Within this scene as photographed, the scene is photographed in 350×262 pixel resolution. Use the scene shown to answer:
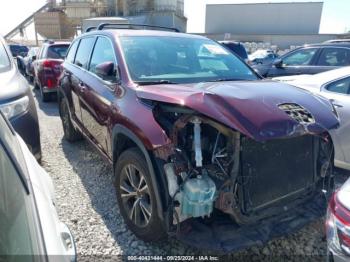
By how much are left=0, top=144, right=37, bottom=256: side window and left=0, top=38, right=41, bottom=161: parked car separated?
5.46 feet

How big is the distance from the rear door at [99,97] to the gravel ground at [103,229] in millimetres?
566

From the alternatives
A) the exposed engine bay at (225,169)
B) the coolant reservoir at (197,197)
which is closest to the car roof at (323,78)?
the exposed engine bay at (225,169)

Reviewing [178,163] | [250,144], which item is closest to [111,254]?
[178,163]

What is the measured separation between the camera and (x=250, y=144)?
2340 millimetres

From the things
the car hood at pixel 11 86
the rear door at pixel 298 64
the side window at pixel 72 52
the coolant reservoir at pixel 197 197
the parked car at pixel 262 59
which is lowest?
the parked car at pixel 262 59

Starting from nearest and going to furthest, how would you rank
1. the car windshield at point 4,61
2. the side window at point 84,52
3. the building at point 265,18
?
1. the car windshield at point 4,61
2. the side window at point 84,52
3. the building at point 265,18

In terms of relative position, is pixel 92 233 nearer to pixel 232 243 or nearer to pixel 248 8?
pixel 232 243

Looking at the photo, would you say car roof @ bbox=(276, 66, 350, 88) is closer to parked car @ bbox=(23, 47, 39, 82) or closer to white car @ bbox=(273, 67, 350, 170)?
white car @ bbox=(273, 67, 350, 170)

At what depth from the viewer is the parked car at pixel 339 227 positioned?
1.69m

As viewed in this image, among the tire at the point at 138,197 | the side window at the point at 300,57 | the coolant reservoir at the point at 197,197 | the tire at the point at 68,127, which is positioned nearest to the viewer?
the coolant reservoir at the point at 197,197

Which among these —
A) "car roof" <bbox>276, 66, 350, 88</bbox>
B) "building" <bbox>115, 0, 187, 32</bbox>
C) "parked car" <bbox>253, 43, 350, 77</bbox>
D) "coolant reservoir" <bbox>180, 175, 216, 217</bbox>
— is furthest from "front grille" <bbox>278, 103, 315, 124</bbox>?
"building" <bbox>115, 0, 187, 32</bbox>

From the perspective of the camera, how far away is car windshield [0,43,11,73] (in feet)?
11.8

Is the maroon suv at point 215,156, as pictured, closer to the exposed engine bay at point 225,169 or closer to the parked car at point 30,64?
the exposed engine bay at point 225,169

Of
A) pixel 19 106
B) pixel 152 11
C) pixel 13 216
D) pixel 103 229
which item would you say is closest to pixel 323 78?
pixel 103 229
